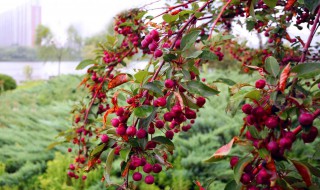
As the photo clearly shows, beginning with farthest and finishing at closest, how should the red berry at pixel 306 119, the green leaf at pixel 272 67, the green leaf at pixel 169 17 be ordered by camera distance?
the green leaf at pixel 169 17 → the green leaf at pixel 272 67 → the red berry at pixel 306 119

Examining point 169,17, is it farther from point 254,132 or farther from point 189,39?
point 254,132

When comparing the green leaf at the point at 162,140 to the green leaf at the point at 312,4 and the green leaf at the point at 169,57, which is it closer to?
the green leaf at the point at 169,57

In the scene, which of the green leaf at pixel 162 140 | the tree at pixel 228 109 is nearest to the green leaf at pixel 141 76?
the tree at pixel 228 109

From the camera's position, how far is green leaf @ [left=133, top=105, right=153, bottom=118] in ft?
1.68

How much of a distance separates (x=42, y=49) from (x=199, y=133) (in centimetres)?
1628

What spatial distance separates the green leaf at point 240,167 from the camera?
1.47 ft

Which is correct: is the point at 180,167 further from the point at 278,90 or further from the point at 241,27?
the point at 278,90

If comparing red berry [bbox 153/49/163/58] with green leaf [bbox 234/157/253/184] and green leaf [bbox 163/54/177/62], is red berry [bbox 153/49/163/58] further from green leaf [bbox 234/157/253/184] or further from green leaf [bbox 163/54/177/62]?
green leaf [bbox 234/157/253/184]

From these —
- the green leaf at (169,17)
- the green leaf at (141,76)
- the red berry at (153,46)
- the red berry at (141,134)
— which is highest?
the green leaf at (169,17)

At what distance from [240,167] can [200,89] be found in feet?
0.50

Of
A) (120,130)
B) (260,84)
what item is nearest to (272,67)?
(260,84)

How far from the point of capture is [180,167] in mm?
2234

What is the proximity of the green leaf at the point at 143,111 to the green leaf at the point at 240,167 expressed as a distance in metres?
0.15

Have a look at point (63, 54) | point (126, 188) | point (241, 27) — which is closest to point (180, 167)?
point (241, 27)
